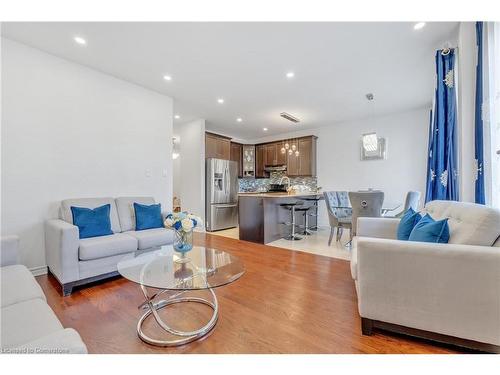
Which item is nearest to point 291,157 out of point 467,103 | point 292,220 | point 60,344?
point 292,220

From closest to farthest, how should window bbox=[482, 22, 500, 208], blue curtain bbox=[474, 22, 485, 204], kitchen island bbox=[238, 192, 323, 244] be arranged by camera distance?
1. window bbox=[482, 22, 500, 208]
2. blue curtain bbox=[474, 22, 485, 204]
3. kitchen island bbox=[238, 192, 323, 244]

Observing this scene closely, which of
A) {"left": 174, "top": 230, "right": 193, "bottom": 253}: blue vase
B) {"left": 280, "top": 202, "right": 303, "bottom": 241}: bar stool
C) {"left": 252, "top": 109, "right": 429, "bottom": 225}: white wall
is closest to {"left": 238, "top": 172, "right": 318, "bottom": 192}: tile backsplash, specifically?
{"left": 252, "top": 109, "right": 429, "bottom": 225}: white wall

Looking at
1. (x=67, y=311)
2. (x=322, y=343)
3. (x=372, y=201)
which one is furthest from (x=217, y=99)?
(x=322, y=343)

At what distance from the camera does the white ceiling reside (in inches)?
91.3

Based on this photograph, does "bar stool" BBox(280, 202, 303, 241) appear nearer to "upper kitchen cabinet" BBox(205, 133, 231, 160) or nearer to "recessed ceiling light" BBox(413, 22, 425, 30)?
"upper kitchen cabinet" BBox(205, 133, 231, 160)

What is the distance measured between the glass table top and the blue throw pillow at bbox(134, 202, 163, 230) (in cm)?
99

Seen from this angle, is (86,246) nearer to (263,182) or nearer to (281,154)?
(281,154)

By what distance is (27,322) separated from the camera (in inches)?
42.1

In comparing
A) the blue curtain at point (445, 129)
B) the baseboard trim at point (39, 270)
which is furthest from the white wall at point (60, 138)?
the blue curtain at point (445, 129)

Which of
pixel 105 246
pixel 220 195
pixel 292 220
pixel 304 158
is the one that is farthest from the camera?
pixel 304 158

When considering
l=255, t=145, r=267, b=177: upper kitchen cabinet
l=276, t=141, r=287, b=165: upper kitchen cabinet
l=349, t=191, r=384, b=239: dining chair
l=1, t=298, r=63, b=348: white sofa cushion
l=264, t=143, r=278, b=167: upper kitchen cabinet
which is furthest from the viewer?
l=255, t=145, r=267, b=177: upper kitchen cabinet

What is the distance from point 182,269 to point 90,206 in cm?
186
